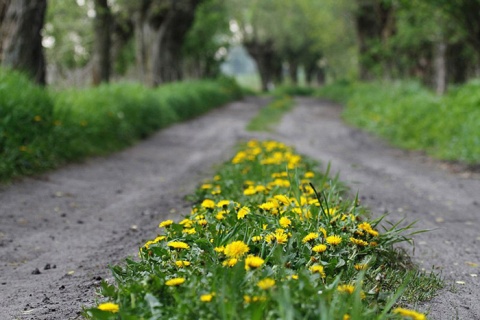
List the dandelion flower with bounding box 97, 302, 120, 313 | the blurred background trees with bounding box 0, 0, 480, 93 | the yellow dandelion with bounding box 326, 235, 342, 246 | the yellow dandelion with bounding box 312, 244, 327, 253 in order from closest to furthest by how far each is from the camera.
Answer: the dandelion flower with bounding box 97, 302, 120, 313
the yellow dandelion with bounding box 312, 244, 327, 253
the yellow dandelion with bounding box 326, 235, 342, 246
the blurred background trees with bounding box 0, 0, 480, 93

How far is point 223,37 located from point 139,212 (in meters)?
32.8

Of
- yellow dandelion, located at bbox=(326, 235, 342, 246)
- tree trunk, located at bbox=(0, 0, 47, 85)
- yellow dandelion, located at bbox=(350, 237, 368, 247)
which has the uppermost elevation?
tree trunk, located at bbox=(0, 0, 47, 85)

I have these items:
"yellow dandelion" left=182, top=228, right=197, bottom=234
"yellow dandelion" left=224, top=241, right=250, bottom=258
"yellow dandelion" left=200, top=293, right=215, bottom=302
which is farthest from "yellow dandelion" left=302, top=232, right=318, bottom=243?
"yellow dandelion" left=200, top=293, right=215, bottom=302

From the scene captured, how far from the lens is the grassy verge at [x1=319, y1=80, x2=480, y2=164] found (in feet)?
32.8

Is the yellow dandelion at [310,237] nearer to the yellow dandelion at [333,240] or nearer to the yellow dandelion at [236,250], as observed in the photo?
the yellow dandelion at [333,240]

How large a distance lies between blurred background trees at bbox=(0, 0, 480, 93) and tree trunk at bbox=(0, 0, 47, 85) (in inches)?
0.7

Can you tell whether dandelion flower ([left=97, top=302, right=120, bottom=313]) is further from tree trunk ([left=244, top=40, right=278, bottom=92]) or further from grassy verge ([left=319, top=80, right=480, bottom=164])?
tree trunk ([left=244, top=40, right=278, bottom=92])

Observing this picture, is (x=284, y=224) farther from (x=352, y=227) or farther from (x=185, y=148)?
(x=185, y=148)

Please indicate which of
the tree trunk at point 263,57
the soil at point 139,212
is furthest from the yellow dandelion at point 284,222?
the tree trunk at point 263,57

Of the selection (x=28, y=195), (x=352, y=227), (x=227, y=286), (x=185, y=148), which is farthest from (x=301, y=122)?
(x=227, y=286)

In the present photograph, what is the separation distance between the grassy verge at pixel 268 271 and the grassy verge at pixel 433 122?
643cm

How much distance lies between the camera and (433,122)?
1214cm

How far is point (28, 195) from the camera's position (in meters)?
6.47

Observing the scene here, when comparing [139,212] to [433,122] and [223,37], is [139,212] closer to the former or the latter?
[433,122]
